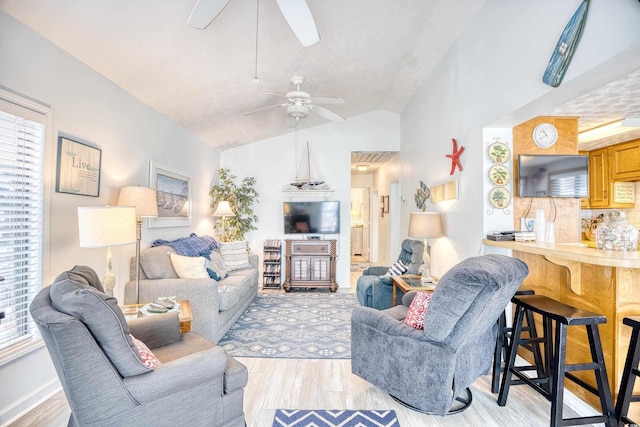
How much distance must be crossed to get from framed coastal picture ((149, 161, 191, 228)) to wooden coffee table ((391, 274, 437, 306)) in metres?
2.63

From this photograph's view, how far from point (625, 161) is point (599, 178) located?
0.39 metres

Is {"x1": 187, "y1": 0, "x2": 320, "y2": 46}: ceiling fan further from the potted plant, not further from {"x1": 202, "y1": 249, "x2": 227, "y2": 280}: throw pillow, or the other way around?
the potted plant

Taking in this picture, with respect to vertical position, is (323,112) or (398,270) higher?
(323,112)

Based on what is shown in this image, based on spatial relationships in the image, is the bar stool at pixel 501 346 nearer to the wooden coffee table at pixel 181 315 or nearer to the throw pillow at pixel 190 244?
the wooden coffee table at pixel 181 315

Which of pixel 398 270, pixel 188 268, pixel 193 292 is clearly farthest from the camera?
pixel 398 270

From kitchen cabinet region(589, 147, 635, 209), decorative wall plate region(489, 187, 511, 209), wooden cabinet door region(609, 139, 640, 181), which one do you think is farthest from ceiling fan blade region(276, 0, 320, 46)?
kitchen cabinet region(589, 147, 635, 209)

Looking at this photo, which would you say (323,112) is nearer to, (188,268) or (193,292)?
(188,268)

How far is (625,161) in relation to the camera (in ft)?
13.4

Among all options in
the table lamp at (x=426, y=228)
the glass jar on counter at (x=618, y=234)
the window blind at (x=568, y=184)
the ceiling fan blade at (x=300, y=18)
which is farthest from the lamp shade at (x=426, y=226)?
the ceiling fan blade at (x=300, y=18)

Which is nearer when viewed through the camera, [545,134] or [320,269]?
[545,134]

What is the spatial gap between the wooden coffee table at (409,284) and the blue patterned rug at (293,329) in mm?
719

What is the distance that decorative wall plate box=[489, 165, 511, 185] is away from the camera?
283 cm

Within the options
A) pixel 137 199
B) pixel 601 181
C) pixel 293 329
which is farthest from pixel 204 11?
pixel 601 181

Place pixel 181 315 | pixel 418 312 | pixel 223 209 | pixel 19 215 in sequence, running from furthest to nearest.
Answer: pixel 223 209, pixel 181 315, pixel 418 312, pixel 19 215
